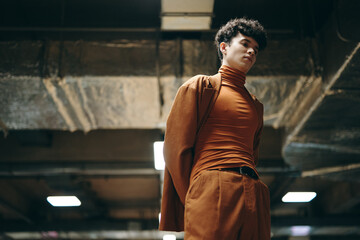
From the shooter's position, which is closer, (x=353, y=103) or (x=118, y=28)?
(x=353, y=103)

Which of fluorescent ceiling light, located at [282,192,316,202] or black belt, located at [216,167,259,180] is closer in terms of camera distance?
black belt, located at [216,167,259,180]

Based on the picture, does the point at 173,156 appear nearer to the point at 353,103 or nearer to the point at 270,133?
the point at 353,103

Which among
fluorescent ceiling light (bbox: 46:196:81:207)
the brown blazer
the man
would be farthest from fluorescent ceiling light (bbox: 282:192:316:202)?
the brown blazer

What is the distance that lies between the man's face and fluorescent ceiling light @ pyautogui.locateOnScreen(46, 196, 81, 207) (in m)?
5.82

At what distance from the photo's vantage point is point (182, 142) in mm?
1242

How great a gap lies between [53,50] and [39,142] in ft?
8.01

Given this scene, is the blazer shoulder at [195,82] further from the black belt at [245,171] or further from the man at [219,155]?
the black belt at [245,171]

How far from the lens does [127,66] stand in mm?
2779

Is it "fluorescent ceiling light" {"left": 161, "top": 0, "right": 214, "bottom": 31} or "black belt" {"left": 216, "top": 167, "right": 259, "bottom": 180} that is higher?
"fluorescent ceiling light" {"left": 161, "top": 0, "right": 214, "bottom": 31}

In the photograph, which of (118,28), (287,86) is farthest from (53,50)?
(287,86)

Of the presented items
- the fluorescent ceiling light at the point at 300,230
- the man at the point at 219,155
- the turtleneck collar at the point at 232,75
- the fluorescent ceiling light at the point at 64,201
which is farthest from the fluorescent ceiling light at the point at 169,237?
the turtleneck collar at the point at 232,75

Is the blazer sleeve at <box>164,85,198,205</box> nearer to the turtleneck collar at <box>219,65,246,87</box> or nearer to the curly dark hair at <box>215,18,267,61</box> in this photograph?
the turtleneck collar at <box>219,65,246,87</box>

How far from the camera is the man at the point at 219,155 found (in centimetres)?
112

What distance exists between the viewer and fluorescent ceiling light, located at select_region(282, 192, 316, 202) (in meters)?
6.73
